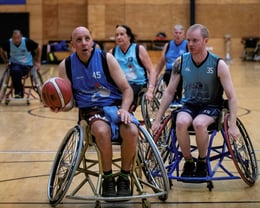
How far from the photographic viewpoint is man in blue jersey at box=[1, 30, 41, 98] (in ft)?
32.5

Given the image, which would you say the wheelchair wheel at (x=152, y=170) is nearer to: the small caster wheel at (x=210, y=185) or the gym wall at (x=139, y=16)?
the small caster wheel at (x=210, y=185)

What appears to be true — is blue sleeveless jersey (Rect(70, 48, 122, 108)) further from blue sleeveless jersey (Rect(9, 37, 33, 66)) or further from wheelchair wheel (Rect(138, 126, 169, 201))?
blue sleeveless jersey (Rect(9, 37, 33, 66))

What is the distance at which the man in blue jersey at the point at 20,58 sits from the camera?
390 inches

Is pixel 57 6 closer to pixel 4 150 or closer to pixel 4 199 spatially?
pixel 4 150

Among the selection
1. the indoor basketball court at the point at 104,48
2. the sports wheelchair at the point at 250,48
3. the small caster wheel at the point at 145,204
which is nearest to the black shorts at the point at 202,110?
the indoor basketball court at the point at 104,48

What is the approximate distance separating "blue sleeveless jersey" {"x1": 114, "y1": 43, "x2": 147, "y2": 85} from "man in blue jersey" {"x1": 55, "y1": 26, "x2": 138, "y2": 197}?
2.27 m

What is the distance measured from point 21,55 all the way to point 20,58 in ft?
0.23

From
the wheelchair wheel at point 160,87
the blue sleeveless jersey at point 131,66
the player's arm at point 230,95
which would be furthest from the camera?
the wheelchair wheel at point 160,87

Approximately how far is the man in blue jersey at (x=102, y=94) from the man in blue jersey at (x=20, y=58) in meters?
5.95

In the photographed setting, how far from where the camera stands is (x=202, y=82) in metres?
4.39

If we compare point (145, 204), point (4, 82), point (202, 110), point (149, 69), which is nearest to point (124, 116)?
point (145, 204)

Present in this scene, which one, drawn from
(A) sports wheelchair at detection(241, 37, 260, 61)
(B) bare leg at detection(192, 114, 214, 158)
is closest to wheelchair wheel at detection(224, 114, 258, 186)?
(B) bare leg at detection(192, 114, 214, 158)

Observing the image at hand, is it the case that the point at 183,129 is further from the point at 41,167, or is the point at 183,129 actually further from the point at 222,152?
the point at 41,167

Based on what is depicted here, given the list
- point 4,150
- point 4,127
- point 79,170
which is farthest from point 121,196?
point 4,127
